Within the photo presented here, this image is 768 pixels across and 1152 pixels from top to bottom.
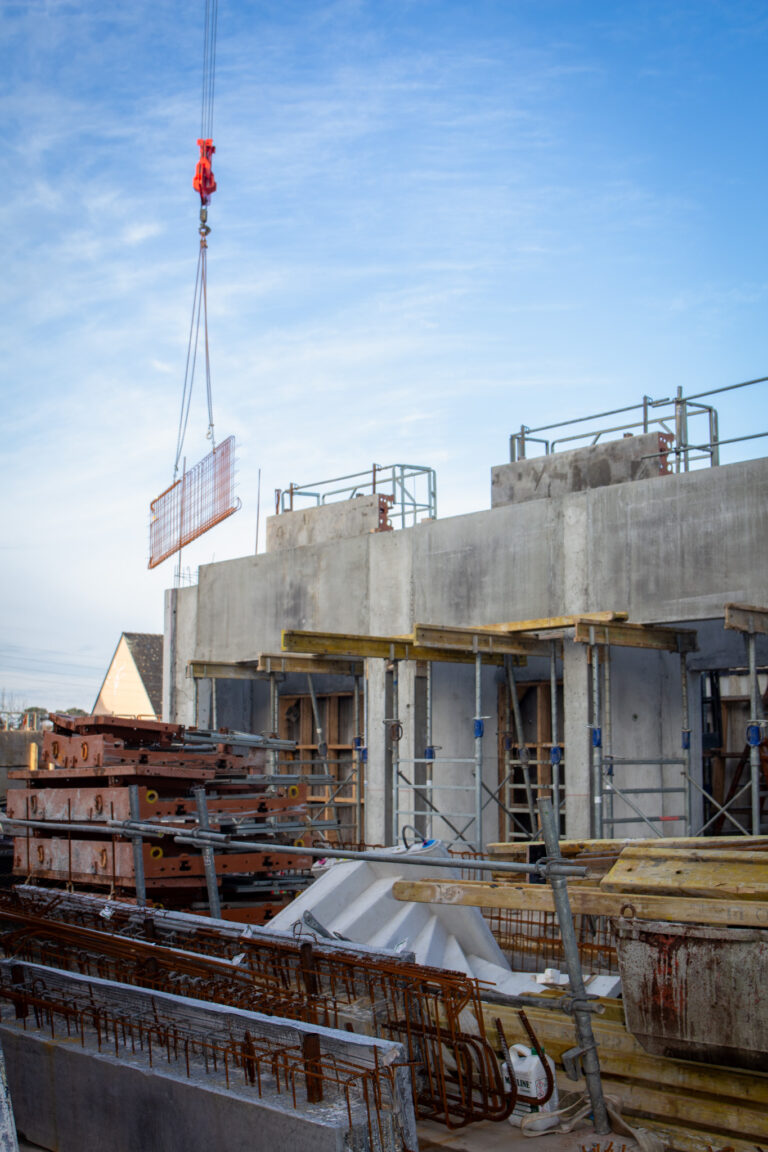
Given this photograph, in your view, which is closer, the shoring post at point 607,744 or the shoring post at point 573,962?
the shoring post at point 573,962

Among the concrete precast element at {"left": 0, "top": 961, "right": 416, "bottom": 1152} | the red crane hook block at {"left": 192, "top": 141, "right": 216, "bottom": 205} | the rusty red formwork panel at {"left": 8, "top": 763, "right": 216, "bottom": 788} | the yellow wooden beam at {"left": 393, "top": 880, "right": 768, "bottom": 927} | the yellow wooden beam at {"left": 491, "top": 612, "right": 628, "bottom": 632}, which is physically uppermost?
the red crane hook block at {"left": 192, "top": 141, "right": 216, "bottom": 205}

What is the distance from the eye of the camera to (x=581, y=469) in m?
17.9

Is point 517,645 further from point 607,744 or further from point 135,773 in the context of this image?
point 135,773

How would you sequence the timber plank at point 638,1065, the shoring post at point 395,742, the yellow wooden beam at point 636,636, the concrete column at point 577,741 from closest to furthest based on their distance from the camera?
the timber plank at point 638,1065
the yellow wooden beam at point 636,636
the concrete column at point 577,741
the shoring post at point 395,742

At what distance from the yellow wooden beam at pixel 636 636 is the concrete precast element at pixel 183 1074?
320 inches

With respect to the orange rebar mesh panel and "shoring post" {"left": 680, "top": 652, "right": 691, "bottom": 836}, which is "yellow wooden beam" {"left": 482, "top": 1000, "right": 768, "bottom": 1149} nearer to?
"shoring post" {"left": 680, "top": 652, "right": 691, "bottom": 836}

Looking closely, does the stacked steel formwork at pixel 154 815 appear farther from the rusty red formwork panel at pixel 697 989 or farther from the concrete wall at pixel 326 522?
the concrete wall at pixel 326 522

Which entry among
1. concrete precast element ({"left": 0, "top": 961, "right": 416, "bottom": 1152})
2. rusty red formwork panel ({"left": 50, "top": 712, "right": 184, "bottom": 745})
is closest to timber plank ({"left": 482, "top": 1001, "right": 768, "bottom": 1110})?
concrete precast element ({"left": 0, "top": 961, "right": 416, "bottom": 1152})

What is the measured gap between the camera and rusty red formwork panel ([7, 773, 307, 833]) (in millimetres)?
9203

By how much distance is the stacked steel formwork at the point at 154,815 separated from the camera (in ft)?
30.0

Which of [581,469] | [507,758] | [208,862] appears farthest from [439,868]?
[581,469]

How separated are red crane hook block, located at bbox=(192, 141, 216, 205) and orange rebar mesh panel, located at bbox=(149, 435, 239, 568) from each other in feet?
17.5

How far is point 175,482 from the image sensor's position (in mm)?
25469

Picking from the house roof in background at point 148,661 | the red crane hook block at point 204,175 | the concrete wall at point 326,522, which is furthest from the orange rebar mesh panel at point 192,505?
the house roof in background at point 148,661
